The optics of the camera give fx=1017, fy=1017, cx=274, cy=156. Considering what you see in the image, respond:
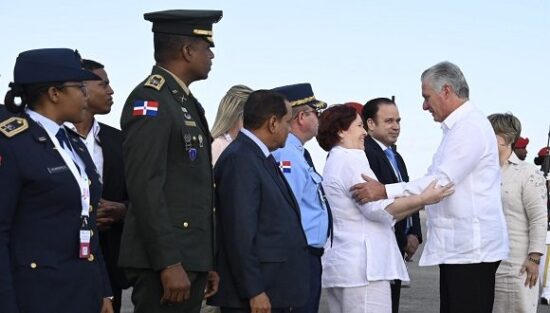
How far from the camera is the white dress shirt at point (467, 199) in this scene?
6086mm

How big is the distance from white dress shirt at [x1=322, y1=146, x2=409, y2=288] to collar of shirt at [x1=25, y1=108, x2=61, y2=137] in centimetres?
269

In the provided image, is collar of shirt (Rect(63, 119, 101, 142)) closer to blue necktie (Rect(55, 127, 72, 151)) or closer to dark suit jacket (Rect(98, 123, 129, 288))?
dark suit jacket (Rect(98, 123, 129, 288))

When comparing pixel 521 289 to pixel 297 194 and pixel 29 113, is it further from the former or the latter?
pixel 29 113

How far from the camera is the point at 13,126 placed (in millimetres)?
3926

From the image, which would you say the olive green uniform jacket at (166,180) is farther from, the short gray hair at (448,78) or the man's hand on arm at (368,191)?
the short gray hair at (448,78)

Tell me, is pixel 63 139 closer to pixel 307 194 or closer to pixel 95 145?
pixel 95 145

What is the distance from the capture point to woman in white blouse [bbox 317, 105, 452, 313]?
626 centimetres

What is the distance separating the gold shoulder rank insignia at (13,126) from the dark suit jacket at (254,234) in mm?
1436

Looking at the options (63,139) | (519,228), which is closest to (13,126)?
(63,139)

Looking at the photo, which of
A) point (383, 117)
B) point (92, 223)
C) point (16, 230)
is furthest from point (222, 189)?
point (383, 117)

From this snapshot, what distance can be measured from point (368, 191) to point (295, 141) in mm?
735

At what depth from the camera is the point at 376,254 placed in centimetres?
629

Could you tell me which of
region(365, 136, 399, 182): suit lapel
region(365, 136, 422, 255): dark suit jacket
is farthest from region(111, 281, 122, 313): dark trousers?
region(365, 136, 399, 182): suit lapel

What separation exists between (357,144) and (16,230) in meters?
3.22
